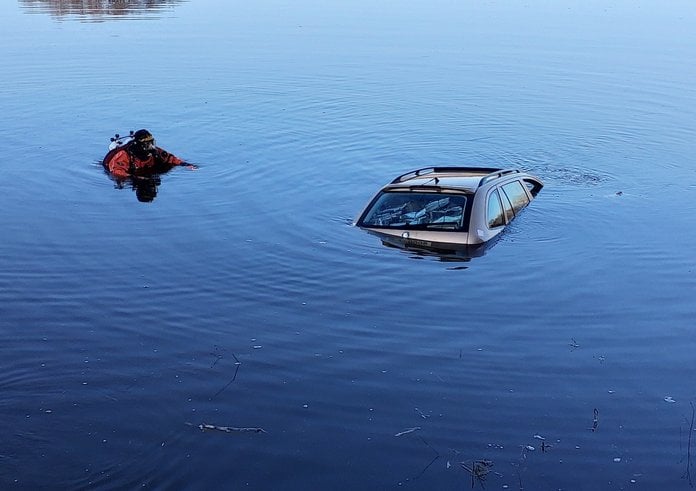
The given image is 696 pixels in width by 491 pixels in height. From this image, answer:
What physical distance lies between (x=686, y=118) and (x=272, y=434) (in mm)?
22705

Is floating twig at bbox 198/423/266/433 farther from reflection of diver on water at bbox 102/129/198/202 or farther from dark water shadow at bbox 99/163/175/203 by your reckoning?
reflection of diver on water at bbox 102/129/198/202

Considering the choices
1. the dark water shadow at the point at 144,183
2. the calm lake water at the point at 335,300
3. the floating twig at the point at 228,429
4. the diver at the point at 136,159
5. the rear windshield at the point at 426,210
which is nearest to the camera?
the calm lake water at the point at 335,300

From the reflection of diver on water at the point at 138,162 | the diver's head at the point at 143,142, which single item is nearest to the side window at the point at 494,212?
the reflection of diver on water at the point at 138,162

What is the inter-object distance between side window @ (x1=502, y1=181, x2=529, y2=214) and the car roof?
22 centimetres

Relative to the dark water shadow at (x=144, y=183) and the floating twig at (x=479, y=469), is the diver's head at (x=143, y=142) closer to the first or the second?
the dark water shadow at (x=144, y=183)

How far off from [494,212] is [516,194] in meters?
1.57

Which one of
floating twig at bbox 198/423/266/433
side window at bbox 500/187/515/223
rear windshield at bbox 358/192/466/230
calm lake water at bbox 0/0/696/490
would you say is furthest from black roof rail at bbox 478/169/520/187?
floating twig at bbox 198/423/266/433

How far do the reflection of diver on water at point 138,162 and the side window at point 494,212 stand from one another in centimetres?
791

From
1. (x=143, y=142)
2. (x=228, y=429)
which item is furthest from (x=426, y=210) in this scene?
(x=143, y=142)

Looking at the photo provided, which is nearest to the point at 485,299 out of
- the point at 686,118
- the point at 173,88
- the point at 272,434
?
the point at 272,434

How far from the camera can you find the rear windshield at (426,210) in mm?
14961

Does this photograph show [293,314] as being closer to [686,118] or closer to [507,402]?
[507,402]

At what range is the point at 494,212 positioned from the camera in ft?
51.8

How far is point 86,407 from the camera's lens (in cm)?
954
